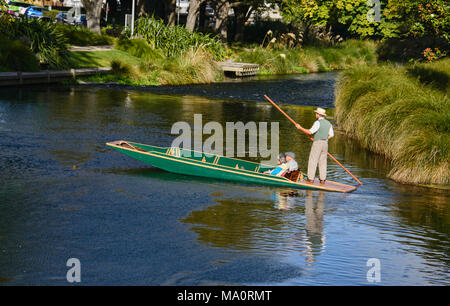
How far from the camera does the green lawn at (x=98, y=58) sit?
3978 centimetres

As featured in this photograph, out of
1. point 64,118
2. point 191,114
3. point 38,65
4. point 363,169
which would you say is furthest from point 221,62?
point 363,169

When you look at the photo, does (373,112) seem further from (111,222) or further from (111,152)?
(111,222)

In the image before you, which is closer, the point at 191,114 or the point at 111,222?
the point at 111,222

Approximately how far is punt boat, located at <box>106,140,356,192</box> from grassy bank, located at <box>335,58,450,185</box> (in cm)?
253

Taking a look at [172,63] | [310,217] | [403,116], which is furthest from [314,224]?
[172,63]

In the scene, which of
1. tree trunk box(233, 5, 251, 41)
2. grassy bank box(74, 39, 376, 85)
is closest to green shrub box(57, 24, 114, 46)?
grassy bank box(74, 39, 376, 85)

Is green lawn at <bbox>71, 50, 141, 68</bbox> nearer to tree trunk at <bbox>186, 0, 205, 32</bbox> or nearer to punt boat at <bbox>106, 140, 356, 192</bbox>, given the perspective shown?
tree trunk at <bbox>186, 0, 205, 32</bbox>

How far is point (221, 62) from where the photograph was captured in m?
49.6

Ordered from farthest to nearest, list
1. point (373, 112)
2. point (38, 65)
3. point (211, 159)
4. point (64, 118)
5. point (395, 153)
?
point (38, 65) → point (64, 118) → point (373, 112) → point (395, 153) → point (211, 159)

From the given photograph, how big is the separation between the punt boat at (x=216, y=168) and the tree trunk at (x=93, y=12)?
106ft

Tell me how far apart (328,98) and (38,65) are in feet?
53.0

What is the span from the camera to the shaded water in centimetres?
1098

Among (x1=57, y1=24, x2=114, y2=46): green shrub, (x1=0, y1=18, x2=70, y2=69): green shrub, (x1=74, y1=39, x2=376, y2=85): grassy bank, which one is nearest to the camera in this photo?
(x1=0, y1=18, x2=70, y2=69): green shrub
